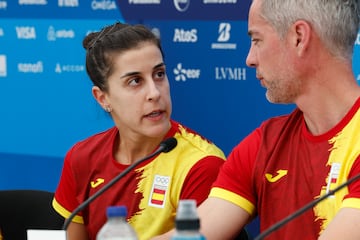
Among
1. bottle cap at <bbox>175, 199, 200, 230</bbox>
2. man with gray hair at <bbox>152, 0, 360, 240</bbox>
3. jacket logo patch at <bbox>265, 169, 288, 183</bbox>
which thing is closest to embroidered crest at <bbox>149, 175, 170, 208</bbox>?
man with gray hair at <bbox>152, 0, 360, 240</bbox>

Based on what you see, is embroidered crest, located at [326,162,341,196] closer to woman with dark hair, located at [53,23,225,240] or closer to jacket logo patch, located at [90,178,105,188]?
woman with dark hair, located at [53,23,225,240]

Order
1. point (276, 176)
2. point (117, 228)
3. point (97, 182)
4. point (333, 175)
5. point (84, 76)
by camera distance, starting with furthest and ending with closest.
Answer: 1. point (84, 76)
2. point (97, 182)
3. point (276, 176)
4. point (333, 175)
5. point (117, 228)

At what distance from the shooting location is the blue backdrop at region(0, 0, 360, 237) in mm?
3344

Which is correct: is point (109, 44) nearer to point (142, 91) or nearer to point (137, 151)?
point (142, 91)

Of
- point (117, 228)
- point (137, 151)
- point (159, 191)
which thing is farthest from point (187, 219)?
point (137, 151)

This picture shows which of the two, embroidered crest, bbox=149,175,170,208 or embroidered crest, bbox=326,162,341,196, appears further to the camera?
embroidered crest, bbox=149,175,170,208

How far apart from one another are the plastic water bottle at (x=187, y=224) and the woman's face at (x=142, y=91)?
96cm

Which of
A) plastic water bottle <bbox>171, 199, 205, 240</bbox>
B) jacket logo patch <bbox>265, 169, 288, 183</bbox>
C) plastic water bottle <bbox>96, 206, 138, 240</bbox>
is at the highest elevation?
plastic water bottle <bbox>171, 199, 205, 240</bbox>

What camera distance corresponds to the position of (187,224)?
1.77 metres

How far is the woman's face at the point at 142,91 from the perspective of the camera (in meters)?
2.73

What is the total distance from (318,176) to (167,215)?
21.3 inches

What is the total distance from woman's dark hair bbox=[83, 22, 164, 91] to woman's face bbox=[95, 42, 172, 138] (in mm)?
20

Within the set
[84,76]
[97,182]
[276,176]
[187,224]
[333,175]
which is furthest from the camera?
[84,76]

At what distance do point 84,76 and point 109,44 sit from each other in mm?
941
